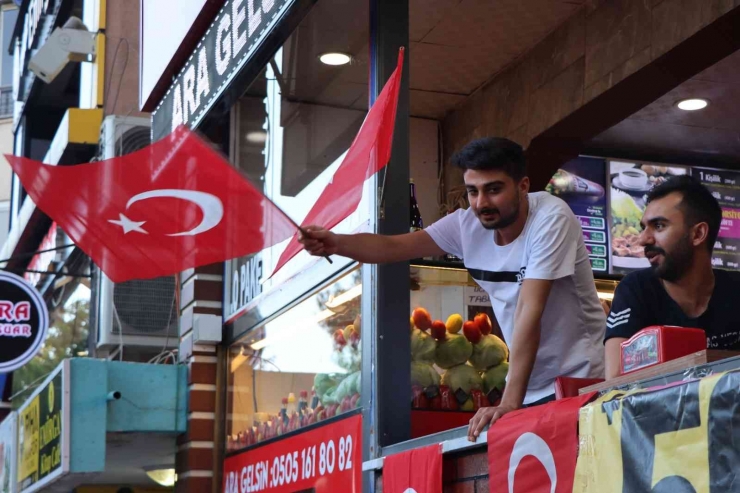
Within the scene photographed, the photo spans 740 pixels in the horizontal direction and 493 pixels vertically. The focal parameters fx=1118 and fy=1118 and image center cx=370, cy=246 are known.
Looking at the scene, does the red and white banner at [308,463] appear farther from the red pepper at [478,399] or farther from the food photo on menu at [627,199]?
the food photo on menu at [627,199]

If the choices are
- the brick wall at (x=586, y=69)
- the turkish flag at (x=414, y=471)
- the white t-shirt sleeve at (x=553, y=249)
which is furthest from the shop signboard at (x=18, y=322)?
the white t-shirt sleeve at (x=553, y=249)

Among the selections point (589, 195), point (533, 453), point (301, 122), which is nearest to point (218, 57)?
point (301, 122)

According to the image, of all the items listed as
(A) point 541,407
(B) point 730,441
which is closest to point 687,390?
(B) point 730,441

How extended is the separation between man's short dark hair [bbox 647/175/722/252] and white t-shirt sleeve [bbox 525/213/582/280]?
1.23 feet

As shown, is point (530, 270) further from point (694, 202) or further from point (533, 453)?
point (533, 453)

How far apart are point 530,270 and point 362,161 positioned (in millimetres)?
1112

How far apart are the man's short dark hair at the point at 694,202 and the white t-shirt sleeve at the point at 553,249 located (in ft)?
1.23

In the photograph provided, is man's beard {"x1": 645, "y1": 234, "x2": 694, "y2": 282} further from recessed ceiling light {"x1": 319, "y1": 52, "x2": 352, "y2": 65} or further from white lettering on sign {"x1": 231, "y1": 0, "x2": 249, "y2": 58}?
recessed ceiling light {"x1": 319, "y1": 52, "x2": 352, "y2": 65}

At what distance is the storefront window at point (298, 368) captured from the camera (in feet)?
19.9

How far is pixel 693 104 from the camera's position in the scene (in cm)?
809

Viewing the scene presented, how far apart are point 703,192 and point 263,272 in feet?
14.8

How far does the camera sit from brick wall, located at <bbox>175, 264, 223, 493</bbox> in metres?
8.48

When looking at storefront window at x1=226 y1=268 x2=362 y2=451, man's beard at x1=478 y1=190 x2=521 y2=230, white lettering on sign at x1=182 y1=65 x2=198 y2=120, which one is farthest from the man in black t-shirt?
white lettering on sign at x1=182 y1=65 x2=198 y2=120

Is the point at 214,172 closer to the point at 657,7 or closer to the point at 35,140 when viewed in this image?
the point at 657,7
